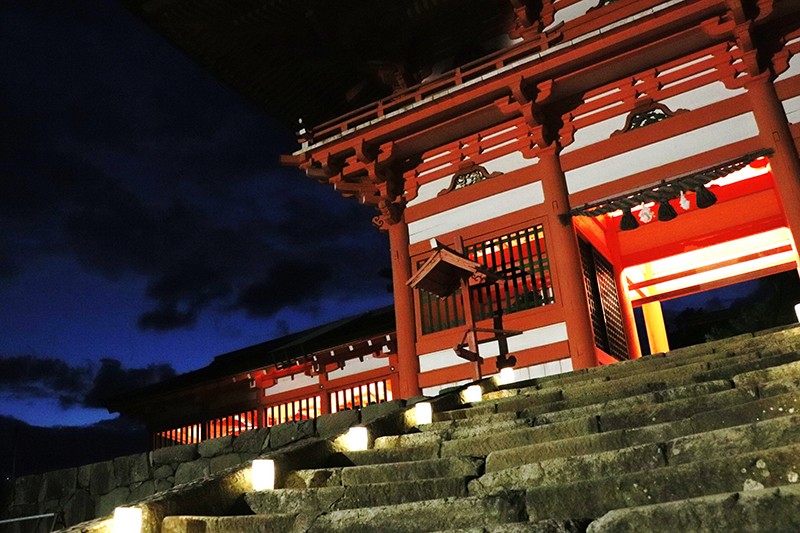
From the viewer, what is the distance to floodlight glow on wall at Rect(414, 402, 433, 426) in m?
6.29

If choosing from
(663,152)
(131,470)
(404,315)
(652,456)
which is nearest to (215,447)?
(131,470)

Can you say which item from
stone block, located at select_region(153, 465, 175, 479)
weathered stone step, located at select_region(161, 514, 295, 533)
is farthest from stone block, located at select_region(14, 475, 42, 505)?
weathered stone step, located at select_region(161, 514, 295, 533)

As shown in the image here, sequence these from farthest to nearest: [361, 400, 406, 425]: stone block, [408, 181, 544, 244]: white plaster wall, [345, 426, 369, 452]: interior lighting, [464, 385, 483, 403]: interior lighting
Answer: [408, 181, 544, 244]: white plaster wall < [464, 385, 483, 403]: interior lighting < [361, 400, 406, 425]: stone block < [345, 426, 369, 452]: interior lighting

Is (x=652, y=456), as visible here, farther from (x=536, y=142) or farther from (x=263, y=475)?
(x=536, y=142)

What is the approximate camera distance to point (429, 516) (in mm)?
3350

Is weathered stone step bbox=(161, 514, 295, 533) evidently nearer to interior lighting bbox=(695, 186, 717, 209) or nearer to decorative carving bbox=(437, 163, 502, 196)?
interior lighting bbox=(695, 186, 717, 209)

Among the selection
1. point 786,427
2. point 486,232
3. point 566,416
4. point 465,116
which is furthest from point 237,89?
point 786,427

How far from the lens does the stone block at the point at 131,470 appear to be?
26.1 feet

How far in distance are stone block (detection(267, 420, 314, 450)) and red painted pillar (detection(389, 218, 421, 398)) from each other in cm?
305

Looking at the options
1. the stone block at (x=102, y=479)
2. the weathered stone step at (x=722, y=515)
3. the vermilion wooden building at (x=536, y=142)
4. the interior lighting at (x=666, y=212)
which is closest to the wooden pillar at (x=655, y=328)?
the vermilion wooden building at (x=536, y=142)

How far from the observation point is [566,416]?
203 inches

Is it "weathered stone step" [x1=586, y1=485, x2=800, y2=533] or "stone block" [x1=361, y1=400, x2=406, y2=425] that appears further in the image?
"stone block" [x1=361, y1=400, x2=406, y2=425]

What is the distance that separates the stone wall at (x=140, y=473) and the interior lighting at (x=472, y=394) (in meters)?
0.79

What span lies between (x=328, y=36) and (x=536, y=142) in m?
5.04
